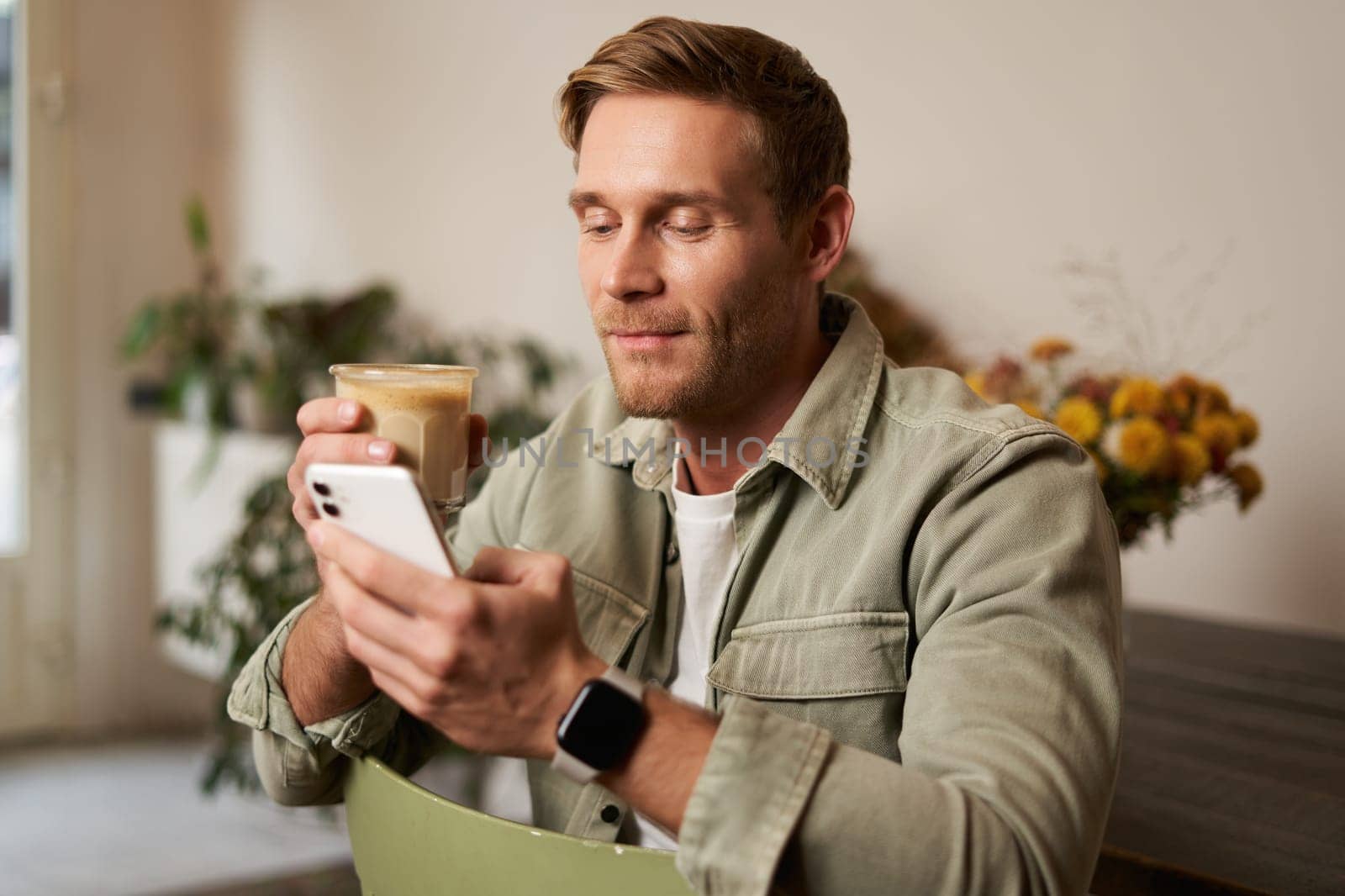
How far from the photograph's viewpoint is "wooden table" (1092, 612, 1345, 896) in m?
1.10

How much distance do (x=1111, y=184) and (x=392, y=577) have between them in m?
1.65

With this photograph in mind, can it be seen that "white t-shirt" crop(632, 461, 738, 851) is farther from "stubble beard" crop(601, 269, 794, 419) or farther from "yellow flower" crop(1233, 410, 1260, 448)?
"yellow flower" crop(1233, 410, 1260, 448)

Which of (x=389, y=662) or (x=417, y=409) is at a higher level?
(x=417, y=409)

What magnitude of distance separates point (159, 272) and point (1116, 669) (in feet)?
13.5

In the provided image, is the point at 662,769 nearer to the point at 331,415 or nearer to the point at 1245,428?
the point at 331,415

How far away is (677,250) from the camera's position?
4.12 ft

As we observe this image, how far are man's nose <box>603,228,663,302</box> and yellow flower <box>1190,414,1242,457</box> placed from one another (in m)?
0.76

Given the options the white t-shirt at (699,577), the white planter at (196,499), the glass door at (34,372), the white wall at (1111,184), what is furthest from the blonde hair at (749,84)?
the glass door at (34,372)

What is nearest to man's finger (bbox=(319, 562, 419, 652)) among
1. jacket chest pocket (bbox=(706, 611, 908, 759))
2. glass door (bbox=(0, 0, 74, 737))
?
jacket chest pocket (bbox=(706, 611, 908, 759))

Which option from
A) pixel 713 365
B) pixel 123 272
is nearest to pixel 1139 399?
pixel 713 365

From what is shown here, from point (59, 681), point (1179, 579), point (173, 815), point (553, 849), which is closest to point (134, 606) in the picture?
point (59, 681)

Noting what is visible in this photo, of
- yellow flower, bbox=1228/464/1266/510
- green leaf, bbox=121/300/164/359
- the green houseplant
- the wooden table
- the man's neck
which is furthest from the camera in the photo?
green leaf, bbox=121/300/164/359

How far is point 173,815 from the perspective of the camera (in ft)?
11.9

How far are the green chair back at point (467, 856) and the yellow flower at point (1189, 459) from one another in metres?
0.98
